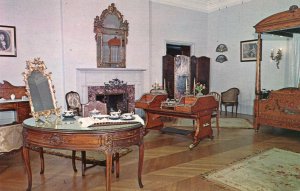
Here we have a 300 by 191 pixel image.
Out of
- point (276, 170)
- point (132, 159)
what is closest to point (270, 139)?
point (276, 170)

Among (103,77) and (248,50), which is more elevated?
(248,50)

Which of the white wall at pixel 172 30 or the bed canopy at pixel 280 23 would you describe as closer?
the bed canopy at pixel 280 23

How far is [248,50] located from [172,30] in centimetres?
264

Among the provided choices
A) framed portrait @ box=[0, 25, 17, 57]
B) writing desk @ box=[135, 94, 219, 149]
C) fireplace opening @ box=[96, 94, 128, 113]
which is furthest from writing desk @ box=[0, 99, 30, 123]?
fireplace opening @ box=[96, 94, 128, 113]

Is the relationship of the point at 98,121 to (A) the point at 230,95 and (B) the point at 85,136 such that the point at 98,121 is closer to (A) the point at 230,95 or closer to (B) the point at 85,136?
(B) the point at 85,136

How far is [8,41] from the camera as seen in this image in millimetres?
6270

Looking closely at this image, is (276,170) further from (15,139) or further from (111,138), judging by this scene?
(15,139)

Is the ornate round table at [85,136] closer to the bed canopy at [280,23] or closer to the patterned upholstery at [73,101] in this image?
the patterned upholstery at [73,101]

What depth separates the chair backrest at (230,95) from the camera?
8.70m

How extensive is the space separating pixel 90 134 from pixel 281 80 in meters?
6.95

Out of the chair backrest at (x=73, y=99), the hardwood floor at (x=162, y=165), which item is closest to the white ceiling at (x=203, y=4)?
the chair backrest at (x=73, y=99)

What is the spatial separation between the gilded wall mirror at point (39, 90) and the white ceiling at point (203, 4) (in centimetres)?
634

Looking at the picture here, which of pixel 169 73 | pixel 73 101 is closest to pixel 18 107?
pixel 73 101

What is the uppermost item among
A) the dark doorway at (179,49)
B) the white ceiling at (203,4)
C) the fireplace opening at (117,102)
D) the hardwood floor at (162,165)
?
the white ceiling at (203,4)
